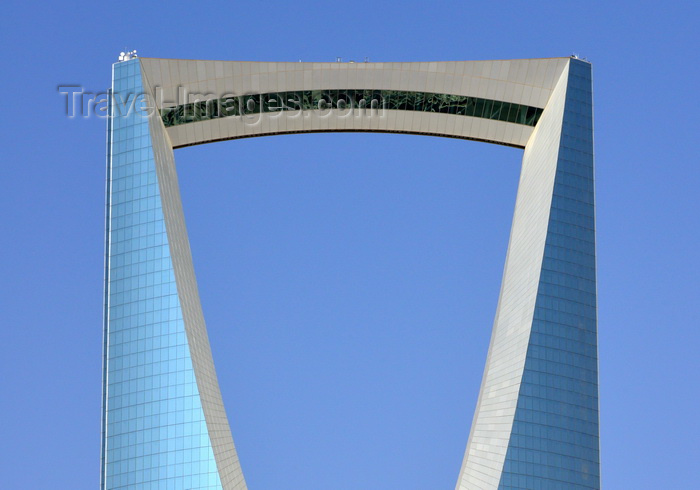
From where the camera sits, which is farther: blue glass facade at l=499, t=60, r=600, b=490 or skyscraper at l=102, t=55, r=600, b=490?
skyscraper at l=102, t=55, r=600, b=490

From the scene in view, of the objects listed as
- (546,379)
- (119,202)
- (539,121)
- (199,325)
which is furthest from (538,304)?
(119,202)

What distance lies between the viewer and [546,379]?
47.0 meters

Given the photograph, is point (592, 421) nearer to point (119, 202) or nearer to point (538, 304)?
point (538, 304)

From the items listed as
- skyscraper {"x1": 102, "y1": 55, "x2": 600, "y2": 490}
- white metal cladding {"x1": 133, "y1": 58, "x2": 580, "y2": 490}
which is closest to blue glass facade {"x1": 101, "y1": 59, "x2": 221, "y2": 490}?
skyscraper {"x1": 102, "y1": 55, "x2": 600, "y2": 490}

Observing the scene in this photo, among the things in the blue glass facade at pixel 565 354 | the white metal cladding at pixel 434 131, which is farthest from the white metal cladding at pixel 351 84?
the blue glass facade at pixel 565 354

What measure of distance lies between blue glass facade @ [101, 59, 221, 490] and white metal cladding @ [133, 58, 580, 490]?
90 cm

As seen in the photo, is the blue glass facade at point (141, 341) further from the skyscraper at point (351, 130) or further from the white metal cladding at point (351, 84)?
the white metal cladding at point (351, 84)

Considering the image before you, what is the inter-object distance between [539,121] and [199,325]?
20.0 meters

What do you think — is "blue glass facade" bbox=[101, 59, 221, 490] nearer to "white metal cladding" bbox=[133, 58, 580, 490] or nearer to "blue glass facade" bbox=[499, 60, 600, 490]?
"white metal cladding" bbox=[133, 58, 580, 490]

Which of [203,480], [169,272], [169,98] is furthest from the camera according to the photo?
[169,98]

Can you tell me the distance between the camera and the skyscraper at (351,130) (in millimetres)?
46188

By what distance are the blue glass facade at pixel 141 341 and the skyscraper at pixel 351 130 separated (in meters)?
0.06

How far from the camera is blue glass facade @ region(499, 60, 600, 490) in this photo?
151ft

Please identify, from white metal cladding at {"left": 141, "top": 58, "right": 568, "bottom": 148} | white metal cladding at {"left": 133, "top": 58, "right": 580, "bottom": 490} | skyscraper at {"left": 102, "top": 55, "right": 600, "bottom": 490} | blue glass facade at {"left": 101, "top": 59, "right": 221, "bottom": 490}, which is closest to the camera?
blue glass facade at {"left": 101, "top": 59, "right": 221, "bottom": 490}
